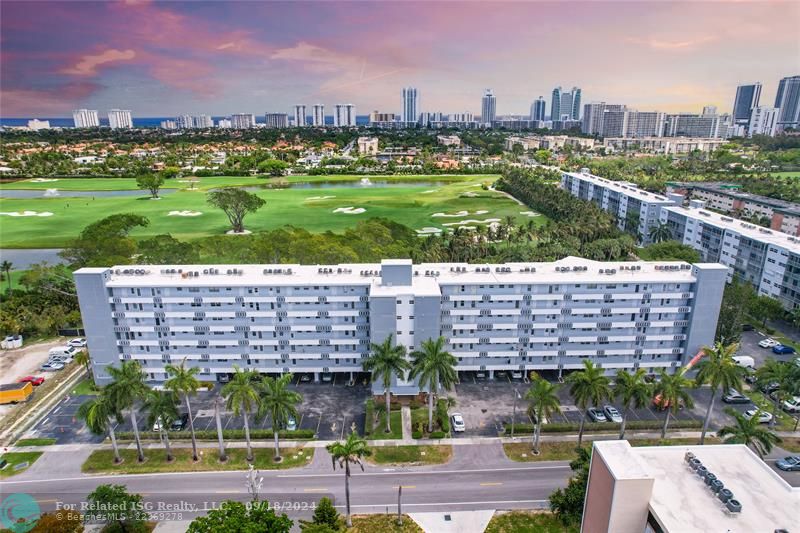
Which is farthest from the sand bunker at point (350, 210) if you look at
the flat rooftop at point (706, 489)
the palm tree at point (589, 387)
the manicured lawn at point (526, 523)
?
the flat rooftop at point (706, 489)

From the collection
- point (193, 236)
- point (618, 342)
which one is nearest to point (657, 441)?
point (618, 342)

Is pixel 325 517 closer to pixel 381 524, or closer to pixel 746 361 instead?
pixel 381 524

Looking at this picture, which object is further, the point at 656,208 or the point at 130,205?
the point at 130,205

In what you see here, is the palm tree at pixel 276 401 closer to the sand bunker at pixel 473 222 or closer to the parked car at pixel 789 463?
the parked car at pixel 789 463

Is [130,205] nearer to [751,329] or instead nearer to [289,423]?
[289,423]

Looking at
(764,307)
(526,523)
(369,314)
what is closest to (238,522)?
(526,523)

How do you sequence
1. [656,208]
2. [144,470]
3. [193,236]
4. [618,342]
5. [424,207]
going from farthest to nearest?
[424,207]
[193,236]
[656,208]
[618,342]
[144,470]
